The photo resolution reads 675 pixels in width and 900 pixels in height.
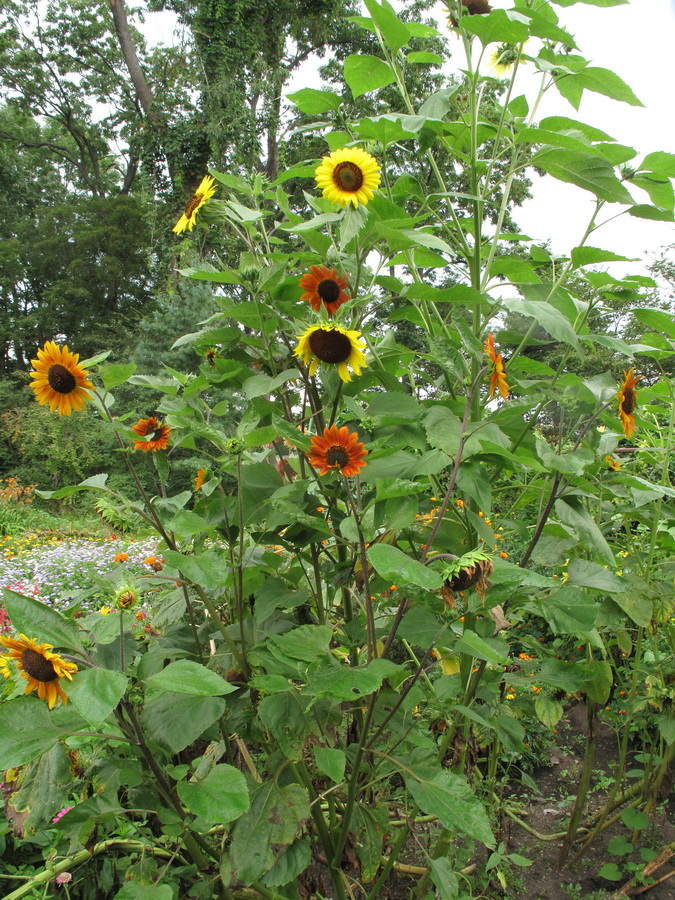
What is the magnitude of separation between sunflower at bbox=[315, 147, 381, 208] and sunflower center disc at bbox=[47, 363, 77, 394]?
43 centimetres

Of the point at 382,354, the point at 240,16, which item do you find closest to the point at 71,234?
the point at 240,16

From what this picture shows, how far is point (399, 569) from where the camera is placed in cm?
60

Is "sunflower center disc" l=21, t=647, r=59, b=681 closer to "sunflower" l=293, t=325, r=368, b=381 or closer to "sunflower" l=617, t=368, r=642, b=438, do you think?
"sunflower" l=293, t=325, r=368, b=381

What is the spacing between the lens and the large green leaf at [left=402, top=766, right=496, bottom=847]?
0.69 m

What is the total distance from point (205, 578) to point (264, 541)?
220 mm

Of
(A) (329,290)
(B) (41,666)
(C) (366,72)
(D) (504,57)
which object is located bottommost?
(B) (41,666)

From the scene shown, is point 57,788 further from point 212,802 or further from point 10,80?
point 10,80

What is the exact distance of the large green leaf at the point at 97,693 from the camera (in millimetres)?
543

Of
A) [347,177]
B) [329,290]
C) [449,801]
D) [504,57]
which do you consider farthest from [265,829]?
[504,57]

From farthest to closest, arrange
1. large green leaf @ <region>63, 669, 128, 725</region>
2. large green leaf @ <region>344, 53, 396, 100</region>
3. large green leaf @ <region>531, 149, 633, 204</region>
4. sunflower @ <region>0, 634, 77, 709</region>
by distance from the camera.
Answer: large green leaf @ <region>344, 53, 396, 100</region> < large green leaf @ <region>531, 149, 633, 204</region> < sunflower @ <region>0, 634, 77, 709</region> < large green leaf @ <region>63, 669, 128, 725</region>

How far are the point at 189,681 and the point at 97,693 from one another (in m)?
0.09

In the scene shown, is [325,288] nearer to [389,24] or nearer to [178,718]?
[389,24]

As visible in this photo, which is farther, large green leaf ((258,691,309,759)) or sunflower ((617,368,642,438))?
sunflower ((617,368,642,438))

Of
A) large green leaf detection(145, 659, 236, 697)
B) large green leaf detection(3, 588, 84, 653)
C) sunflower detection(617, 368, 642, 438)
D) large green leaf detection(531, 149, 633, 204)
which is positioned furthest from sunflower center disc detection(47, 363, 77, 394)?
sunflower detection(617, 368, 642, 438)
